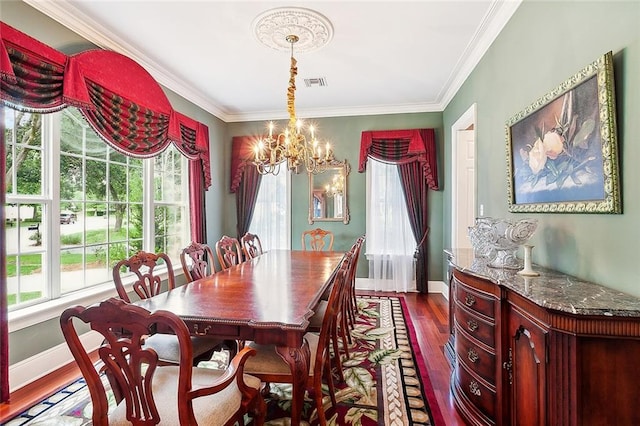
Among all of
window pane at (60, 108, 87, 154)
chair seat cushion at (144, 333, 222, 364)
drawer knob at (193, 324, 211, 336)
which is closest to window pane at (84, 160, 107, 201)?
window pane at (60, 108, 87, 154)

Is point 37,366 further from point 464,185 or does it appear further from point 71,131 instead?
point 464,185

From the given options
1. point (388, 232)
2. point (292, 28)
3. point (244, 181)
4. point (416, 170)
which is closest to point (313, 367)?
point (292, 28)

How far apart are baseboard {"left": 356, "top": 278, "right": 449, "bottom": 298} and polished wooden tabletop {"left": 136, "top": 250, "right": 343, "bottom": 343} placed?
7.39 ft

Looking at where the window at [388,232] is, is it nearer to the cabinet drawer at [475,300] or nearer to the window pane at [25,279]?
the cabinet drawer at [475,300]

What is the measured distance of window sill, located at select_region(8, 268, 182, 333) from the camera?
2.24 metres

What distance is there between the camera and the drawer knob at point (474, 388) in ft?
5.85

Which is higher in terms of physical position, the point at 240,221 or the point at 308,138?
the point at 308,138

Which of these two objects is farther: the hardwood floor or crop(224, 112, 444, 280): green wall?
crop(224, 112, 444, 280): green wall

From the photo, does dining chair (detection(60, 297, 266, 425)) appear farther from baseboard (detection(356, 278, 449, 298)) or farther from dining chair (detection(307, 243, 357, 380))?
baseboard (detection(356, 278, 449, 298))

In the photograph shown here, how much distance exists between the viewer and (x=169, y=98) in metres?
3.88

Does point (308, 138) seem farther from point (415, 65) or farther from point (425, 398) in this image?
point (425, 398)

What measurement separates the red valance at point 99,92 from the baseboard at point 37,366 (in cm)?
176

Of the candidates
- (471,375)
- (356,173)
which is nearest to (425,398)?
(471,375)

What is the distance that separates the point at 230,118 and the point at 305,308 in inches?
173
